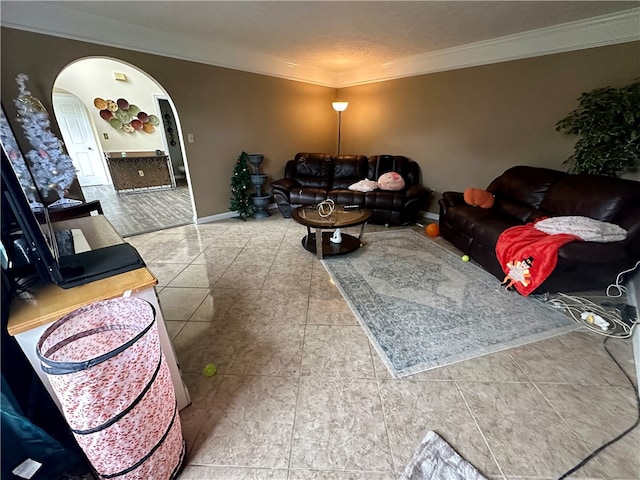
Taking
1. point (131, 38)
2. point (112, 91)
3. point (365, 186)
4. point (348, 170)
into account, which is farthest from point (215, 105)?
point (112, 91)

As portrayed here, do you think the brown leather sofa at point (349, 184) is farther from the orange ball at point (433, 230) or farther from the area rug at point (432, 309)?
the area rug at point (432, 309)

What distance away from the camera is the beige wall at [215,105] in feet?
8.48

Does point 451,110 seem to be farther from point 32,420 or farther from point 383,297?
point 32,420

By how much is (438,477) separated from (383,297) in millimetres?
1278

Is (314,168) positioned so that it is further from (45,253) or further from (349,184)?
(45,253)

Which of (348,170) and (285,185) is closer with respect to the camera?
(285,185)

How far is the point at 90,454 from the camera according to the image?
84 centimetres

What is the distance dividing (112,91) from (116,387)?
763 centimetres

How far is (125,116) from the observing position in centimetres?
622

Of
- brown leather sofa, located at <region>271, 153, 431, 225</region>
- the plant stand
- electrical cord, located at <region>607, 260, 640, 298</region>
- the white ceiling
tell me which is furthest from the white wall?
electrical cord, located at <region>607, 260, 640, 298</region>

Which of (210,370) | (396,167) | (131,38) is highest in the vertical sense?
(131,38)

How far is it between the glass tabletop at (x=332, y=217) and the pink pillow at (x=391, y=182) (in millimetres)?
1052

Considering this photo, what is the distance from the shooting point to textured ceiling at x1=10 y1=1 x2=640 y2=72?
93.6 inches

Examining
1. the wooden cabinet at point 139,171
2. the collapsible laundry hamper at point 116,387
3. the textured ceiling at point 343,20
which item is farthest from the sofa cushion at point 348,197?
the wooden cabinet at point 139,171
